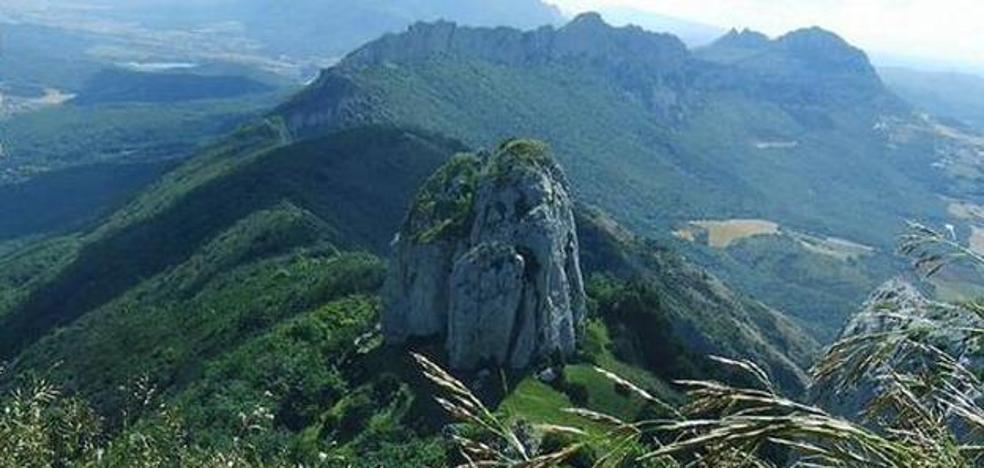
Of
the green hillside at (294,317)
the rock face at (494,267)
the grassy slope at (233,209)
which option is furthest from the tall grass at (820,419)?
the grassy slope at (233,209)

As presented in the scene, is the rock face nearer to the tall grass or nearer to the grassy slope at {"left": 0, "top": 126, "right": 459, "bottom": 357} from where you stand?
the grassy slope at {"left": 0, "top": 126, "right": 459, "bottom": 357}

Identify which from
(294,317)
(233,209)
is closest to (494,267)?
(294,317)

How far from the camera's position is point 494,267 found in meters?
65.8

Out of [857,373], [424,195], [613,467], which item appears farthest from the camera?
[424,195]

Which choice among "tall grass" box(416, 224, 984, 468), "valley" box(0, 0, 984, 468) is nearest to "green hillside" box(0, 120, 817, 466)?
"valley" box(0, 0, 984, 468)

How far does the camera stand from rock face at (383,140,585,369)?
214 ft

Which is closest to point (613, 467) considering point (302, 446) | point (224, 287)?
point (302, 446)

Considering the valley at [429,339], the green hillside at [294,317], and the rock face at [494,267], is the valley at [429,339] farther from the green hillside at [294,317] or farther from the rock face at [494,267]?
the green hillside at [294,317]

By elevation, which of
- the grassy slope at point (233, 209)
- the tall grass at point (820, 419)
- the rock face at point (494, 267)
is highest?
the tall grass at point (820, 419)

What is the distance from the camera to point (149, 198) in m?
187

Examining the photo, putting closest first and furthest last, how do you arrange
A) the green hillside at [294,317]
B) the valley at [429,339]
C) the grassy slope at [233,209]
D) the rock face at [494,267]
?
1. the valley at [429,339]
2. the green hillside at [294,317]
3. the rock face at [494,267]
4. the grassy slope at [233,209]

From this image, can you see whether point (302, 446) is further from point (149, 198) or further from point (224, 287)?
point (149, 198)

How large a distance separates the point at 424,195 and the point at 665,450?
7389 cm

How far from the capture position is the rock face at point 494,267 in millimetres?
65312
